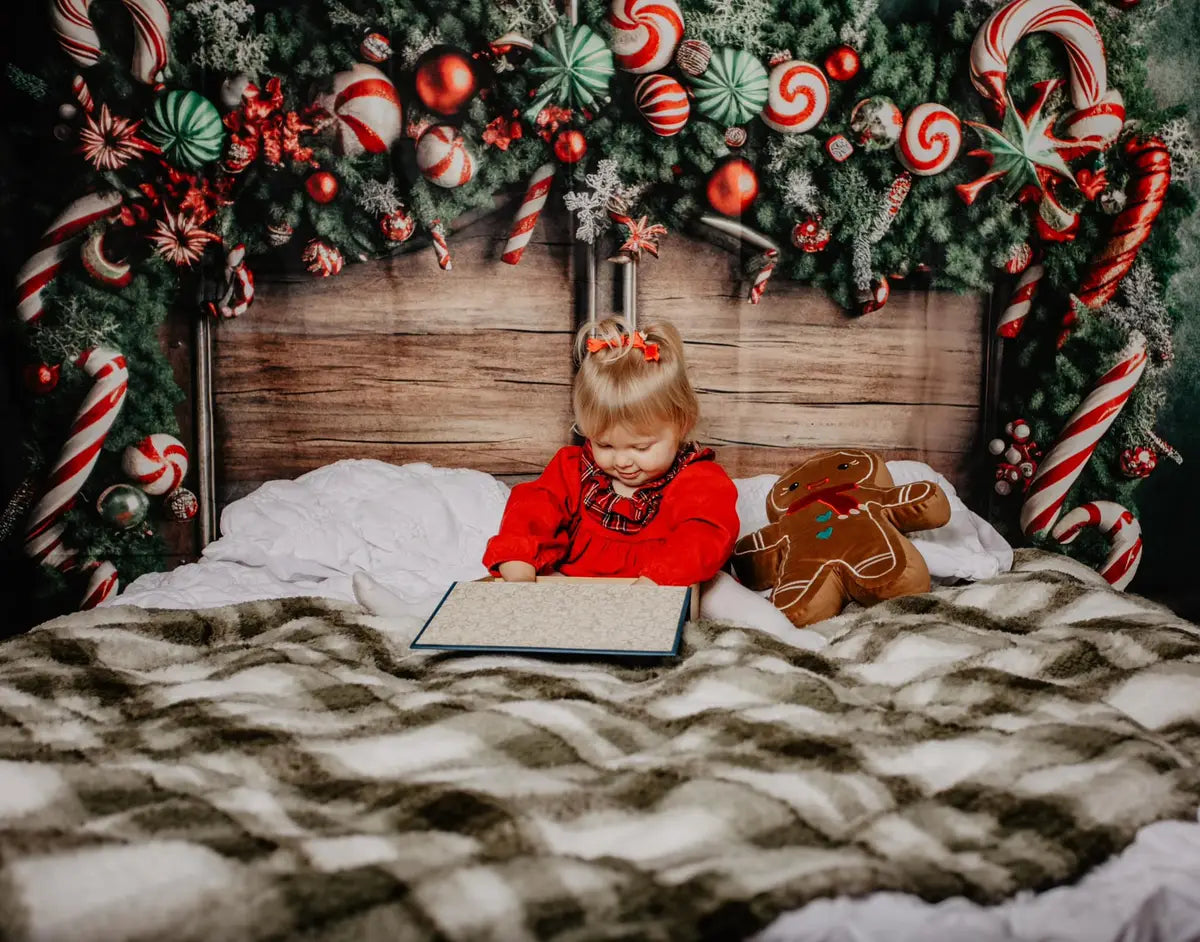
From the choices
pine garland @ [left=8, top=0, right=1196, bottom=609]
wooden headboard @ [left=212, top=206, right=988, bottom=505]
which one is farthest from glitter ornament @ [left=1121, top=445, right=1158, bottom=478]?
wooden headboard @ [left=212, top=206, right=988, bottom=505]

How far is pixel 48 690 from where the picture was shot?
138 centimetres

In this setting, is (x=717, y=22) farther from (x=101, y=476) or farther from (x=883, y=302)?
(x=101, y=476)

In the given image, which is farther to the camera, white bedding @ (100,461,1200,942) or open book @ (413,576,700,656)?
white bedding @ (100,461,1200,942)

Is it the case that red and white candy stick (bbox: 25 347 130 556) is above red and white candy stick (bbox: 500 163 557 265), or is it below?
below

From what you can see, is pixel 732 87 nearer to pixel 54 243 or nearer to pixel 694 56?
pixel 694 56

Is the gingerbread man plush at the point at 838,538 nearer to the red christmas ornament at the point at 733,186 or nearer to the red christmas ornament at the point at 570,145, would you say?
the red christmas ornament at the point at 733,186

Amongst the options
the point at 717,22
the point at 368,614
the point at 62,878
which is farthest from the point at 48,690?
the point at 717,22

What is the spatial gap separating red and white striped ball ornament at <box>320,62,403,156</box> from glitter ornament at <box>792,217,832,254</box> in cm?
103

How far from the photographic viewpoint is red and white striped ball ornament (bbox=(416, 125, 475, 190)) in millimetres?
2383

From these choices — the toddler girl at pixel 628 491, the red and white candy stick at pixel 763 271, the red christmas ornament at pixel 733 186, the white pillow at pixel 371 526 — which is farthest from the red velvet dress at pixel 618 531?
the red christmas ornament at pixel 733 186

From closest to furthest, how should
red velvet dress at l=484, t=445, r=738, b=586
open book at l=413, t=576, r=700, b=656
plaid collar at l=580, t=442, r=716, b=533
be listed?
open book at l=413, t=576, r=700, b=656 → red velvet dress at l=484, t=445, r=738, b=586 → plaid collar at l=580, t=442, r=716, b=533

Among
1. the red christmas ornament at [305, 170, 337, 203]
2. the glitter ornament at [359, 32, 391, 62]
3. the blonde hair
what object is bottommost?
the blonde hair

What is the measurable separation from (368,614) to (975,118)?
6.21 ft

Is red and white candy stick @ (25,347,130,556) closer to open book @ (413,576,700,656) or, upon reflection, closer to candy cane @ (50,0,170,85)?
candy cane @ (50,0,170,85)
